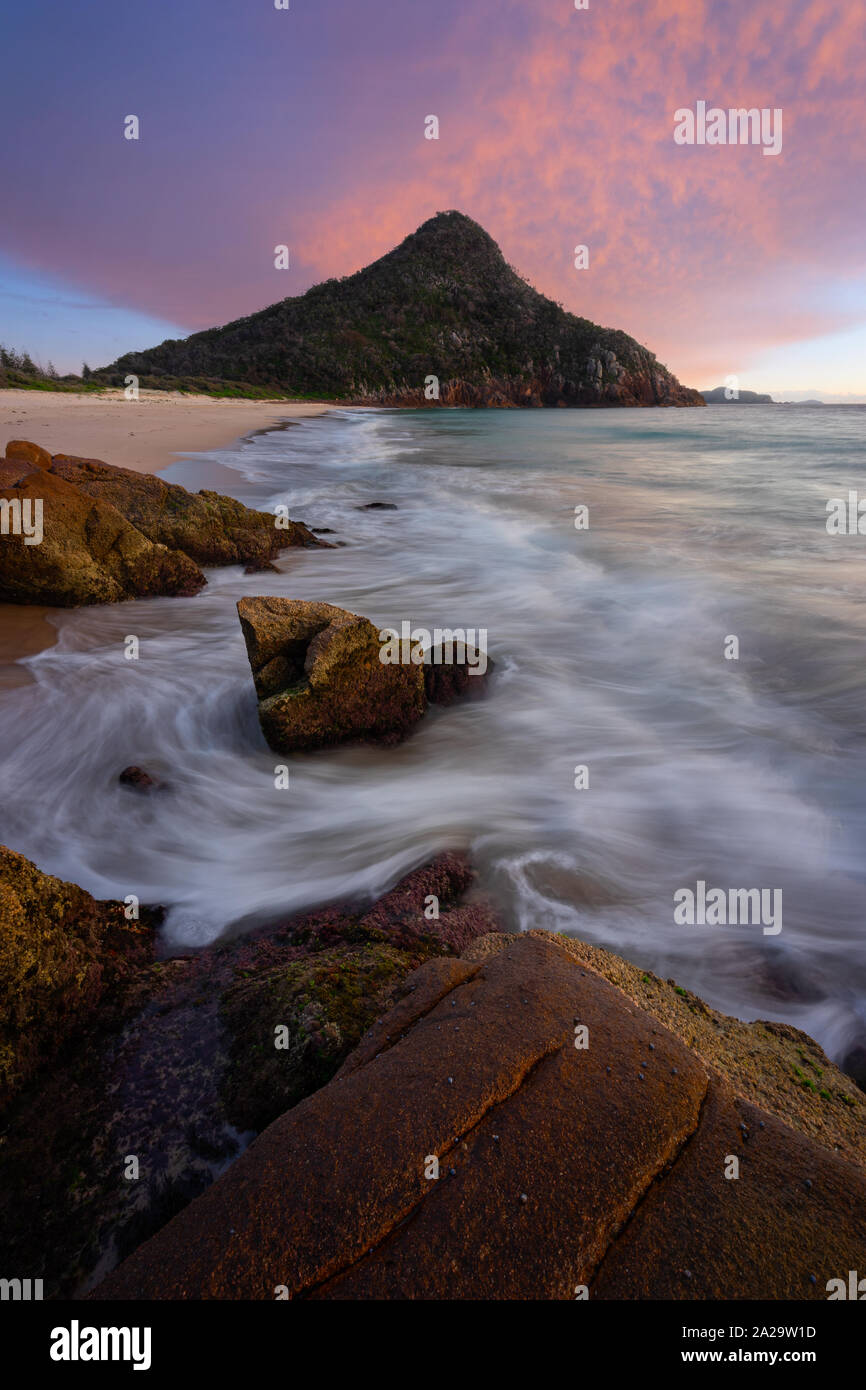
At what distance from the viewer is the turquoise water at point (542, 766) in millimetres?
3721

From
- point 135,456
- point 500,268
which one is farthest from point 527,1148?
point 500,268

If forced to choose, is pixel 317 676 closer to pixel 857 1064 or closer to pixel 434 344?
pixel 857 1064

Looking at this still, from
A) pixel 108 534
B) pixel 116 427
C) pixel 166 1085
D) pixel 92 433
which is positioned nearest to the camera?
pixel 166 1085

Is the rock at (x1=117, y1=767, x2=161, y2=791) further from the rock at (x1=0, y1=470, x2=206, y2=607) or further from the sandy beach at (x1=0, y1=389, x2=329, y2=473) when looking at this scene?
the sandy beach at (x1=0, y1=389, x2=329, y2=473)

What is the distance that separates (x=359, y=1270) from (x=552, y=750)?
15.5 ft

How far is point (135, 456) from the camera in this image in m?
16.0

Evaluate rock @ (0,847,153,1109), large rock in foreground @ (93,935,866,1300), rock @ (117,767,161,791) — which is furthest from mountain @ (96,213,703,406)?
large rock in foreground @ (93,935,866,1300)

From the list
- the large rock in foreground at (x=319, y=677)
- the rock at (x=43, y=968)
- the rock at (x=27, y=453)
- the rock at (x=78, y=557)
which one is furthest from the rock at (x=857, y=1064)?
the rock at (x=27, y=453)

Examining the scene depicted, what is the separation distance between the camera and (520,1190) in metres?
1.45

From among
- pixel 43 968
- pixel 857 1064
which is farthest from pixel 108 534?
pixel 857 1064

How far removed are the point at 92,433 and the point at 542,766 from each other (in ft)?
65.1

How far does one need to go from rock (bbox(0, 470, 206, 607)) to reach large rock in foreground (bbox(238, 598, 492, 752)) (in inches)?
138

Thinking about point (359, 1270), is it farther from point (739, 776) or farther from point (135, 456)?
point (135, 456)

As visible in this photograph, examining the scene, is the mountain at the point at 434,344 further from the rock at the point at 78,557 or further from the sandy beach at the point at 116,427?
the rock at the point at 78,557
